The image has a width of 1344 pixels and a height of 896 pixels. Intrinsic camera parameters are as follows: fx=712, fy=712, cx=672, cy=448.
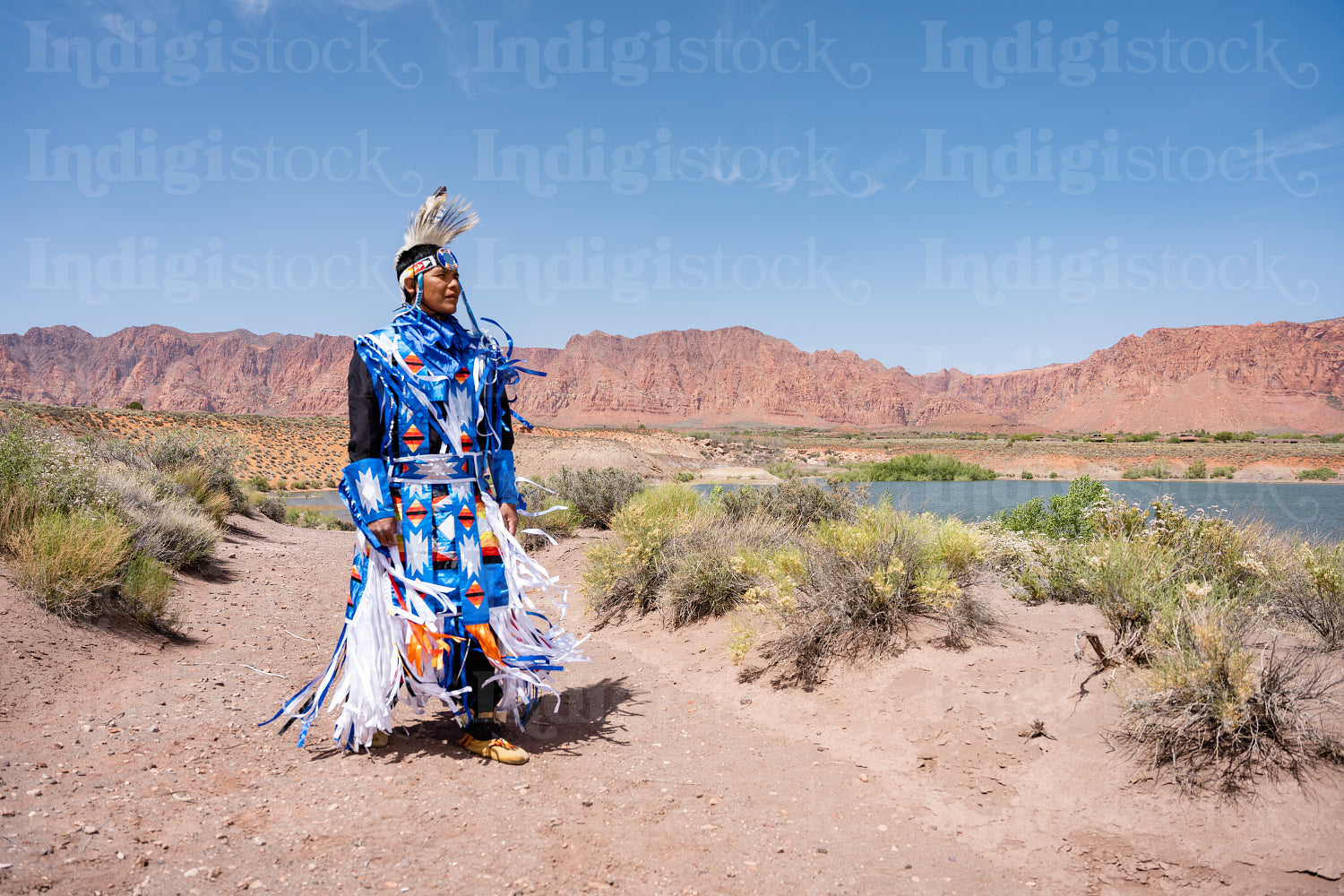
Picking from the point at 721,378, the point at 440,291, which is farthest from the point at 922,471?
the point at 721,378

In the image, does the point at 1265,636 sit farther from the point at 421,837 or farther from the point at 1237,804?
the point at 421,837

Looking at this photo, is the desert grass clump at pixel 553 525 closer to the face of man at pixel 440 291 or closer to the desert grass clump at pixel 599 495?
the desert grass clump at pixel 599 495

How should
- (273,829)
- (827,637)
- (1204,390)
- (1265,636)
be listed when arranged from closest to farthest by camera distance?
(273,829) → (1265,636) → (827,637) → (1204,390)

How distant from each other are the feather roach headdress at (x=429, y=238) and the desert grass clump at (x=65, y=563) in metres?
3.11

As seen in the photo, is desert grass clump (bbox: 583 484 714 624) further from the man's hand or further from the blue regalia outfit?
the man's hand

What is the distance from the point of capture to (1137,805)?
2.94 meters

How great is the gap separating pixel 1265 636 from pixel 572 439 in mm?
33551

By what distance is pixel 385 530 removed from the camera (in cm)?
340

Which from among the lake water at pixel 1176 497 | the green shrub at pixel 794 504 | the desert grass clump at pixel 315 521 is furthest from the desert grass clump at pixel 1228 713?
the desert grass clump at pixel 315 521

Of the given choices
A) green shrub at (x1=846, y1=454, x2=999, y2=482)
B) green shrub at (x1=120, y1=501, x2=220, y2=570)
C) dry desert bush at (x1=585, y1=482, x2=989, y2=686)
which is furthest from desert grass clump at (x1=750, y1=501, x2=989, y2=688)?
green shrub at (x1=846, y1=454, x2=999, y2=482)

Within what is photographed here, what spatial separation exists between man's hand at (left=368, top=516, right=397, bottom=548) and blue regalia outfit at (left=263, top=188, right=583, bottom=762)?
0.02 metres

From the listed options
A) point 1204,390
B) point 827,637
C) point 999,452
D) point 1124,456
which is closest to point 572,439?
point 999,452

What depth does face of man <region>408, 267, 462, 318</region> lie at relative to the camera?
377 cm

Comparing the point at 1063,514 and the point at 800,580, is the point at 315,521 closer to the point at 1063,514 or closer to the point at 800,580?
the point at 800,580
